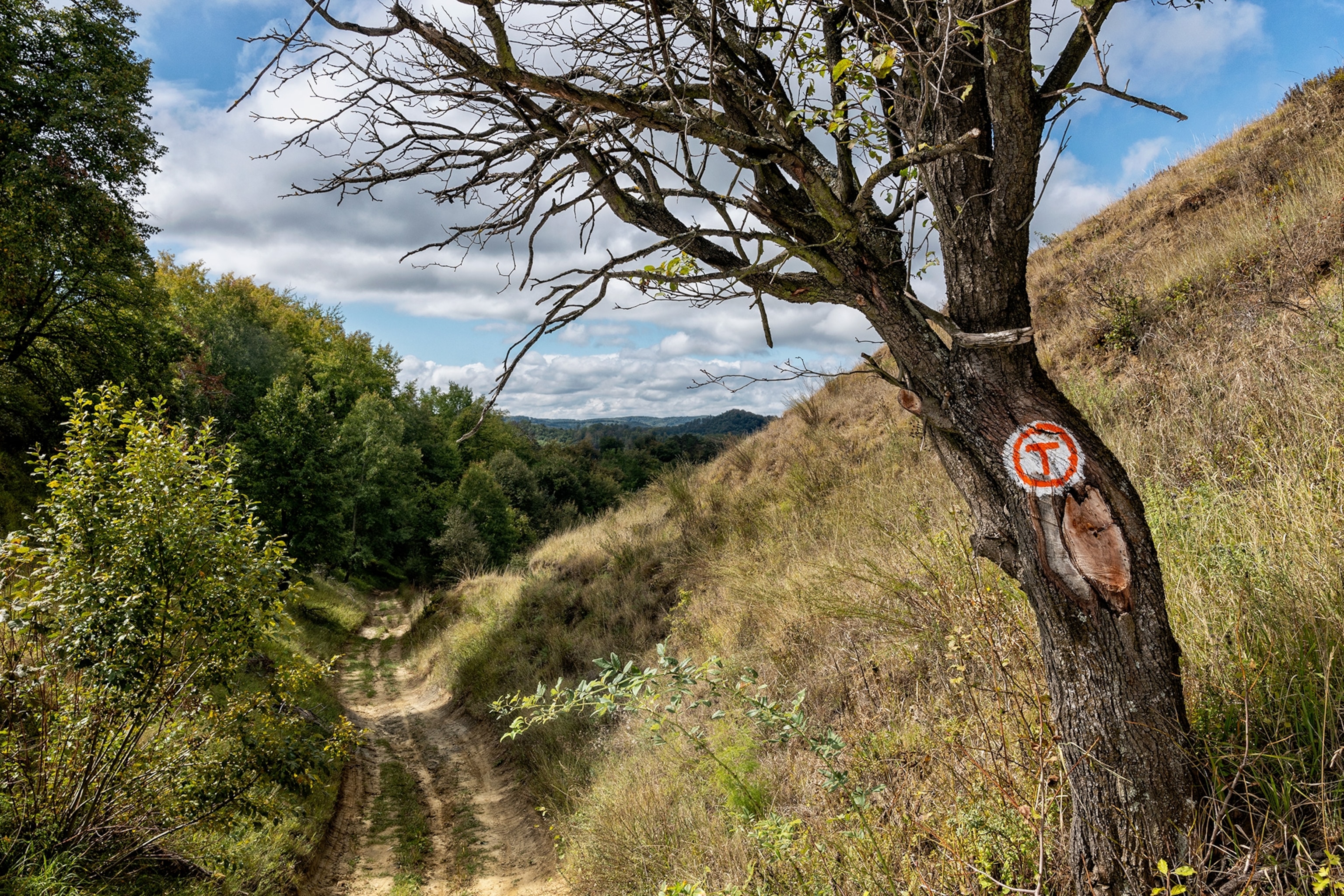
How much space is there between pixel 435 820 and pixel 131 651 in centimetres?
510

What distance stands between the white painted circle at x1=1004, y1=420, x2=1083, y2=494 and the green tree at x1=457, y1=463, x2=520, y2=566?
125 feet

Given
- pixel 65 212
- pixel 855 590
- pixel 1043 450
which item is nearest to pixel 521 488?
pixel 65 212

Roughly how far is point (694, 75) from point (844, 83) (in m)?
0.92

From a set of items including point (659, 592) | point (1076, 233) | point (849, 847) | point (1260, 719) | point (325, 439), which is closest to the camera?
point (1260, 719)

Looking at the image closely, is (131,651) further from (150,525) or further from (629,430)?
(629,430)

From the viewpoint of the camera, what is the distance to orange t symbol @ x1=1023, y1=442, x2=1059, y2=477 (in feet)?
7.12

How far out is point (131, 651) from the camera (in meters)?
4.64

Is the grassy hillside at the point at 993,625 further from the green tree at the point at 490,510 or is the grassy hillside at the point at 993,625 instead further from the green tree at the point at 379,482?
the green tree at the point at 490,510

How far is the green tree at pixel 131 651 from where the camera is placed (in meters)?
4.30

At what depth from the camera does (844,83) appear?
7.30 ft

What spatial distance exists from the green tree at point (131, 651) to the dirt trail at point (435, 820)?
2.01 metres

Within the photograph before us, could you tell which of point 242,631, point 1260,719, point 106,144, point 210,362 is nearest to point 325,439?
point 210,362

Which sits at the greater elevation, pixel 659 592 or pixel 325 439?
pixel 325 439

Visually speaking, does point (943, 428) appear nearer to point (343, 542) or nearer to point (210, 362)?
point (343, 542)
